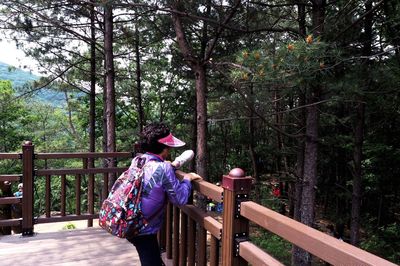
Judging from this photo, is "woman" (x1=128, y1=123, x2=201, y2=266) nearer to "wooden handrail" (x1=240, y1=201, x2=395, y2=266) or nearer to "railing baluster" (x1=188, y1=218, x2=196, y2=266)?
"railing baluster" (x1=188, y1=218, x2=196, y2=266)

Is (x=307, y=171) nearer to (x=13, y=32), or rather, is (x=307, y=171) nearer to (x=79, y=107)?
(x=13, y=32)

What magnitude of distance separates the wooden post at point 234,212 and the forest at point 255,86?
2115mm

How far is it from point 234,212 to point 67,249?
2.70 meters

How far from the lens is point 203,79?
586cm

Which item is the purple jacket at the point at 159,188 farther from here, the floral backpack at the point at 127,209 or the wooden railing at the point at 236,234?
the wooden railing at the point at 236,234

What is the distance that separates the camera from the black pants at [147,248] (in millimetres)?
2305

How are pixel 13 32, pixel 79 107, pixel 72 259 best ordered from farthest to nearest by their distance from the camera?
pixel 79 107 → pixel 13 32 → pixel 72 259

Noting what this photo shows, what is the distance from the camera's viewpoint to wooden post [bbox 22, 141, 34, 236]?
4.14m

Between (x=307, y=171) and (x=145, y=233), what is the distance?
190 inches

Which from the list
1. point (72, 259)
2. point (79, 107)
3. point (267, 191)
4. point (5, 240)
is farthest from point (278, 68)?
point (79, 107)

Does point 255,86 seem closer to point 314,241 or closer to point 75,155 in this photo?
point 75,155

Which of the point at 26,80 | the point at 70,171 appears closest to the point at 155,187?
the point at 70,171

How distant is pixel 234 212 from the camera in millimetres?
1829

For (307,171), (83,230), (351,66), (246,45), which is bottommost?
(83,230)
